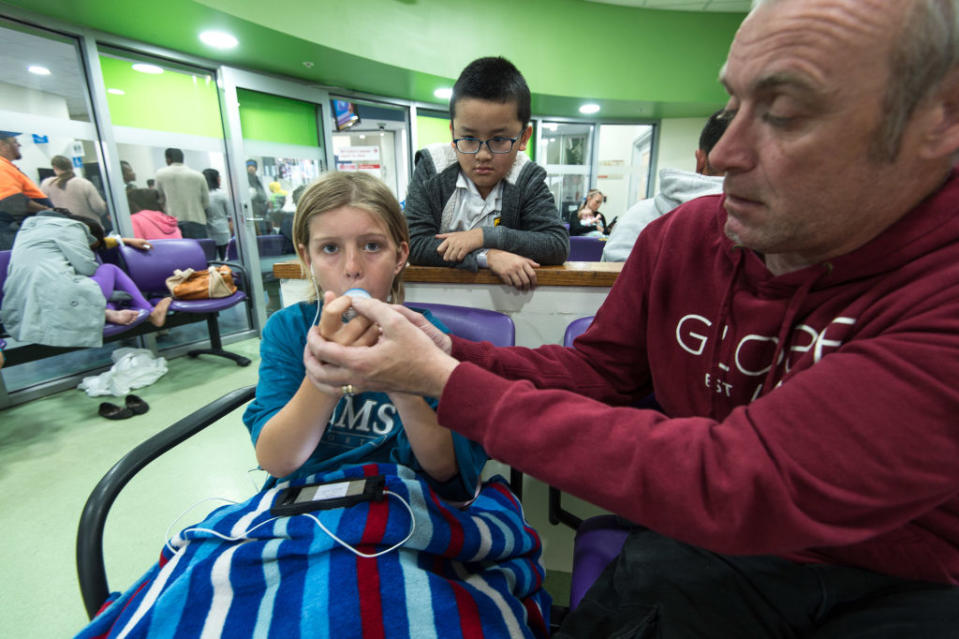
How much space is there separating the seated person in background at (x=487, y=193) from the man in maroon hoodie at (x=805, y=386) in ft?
2.61

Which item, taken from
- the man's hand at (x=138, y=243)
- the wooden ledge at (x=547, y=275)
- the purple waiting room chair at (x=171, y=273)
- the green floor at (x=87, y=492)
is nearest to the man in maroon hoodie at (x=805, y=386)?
the wooden ledge at (x=547, y=275)

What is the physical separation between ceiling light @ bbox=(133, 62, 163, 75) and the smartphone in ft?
14.3

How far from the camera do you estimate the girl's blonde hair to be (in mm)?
1007

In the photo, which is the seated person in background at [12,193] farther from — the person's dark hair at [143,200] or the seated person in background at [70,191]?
the person's dark hair at [143,200]

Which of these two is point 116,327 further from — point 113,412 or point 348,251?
point 348,251

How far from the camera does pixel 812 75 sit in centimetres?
47

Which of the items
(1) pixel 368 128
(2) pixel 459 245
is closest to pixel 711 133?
(2) pixel 459 245

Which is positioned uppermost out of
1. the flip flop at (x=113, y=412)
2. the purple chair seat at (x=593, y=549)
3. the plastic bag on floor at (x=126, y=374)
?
the purple chair seat at (x=593, y=549)

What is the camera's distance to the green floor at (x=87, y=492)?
4.65 feet

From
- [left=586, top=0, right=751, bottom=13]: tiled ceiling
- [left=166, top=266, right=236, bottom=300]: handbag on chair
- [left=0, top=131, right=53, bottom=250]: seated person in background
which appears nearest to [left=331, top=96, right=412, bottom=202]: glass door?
[left=166, top=266, right=236, bottom=300]: handbag on chair

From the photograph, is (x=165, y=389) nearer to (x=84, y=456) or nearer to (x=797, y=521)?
(x=84, y=456)

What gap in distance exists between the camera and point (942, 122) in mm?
472

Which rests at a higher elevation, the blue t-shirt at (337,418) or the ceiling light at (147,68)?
the ceiling light at (147,68)

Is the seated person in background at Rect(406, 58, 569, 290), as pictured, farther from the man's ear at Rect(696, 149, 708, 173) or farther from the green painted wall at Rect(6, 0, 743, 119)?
the green painted wall at Rect(6, 0, 743, 119)
